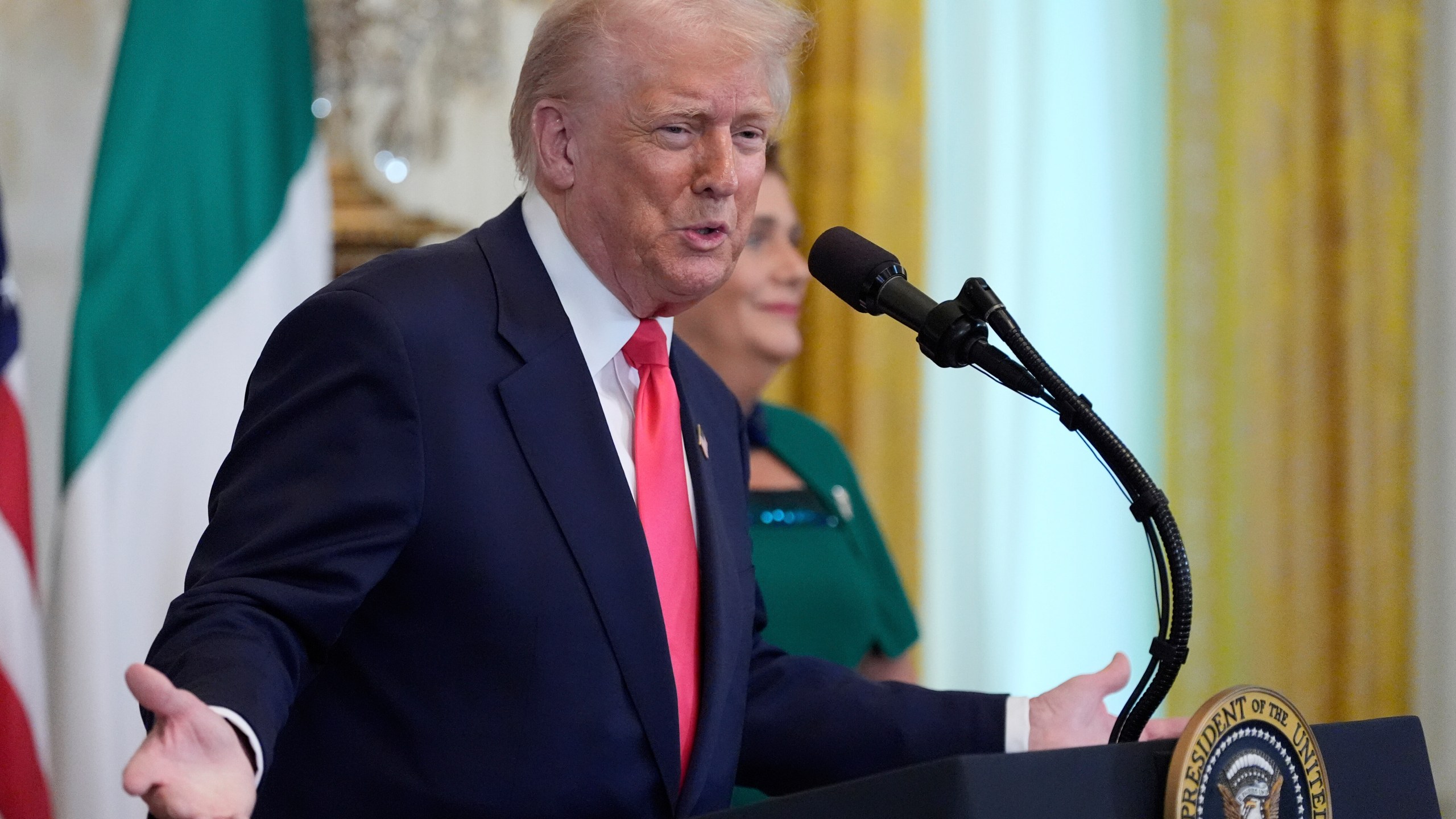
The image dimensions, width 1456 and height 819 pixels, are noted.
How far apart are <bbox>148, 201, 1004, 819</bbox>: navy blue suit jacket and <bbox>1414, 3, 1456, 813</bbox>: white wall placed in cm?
242

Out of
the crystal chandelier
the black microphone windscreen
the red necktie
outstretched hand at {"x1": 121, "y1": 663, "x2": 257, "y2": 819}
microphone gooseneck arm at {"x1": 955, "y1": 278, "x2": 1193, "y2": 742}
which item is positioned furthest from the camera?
the crystal chandelier

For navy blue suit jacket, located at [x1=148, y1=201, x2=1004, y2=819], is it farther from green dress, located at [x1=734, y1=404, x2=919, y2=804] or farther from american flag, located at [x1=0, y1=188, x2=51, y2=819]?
american flag, located at [x1=0, y1=188, x2=51, y2=819]

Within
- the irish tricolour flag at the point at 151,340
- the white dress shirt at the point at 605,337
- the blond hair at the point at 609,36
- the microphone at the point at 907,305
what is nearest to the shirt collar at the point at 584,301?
the white dress shirt at the point at 605,337

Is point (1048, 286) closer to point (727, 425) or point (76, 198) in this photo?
point (727, 425)

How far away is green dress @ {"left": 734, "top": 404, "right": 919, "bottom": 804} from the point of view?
2.55 metres

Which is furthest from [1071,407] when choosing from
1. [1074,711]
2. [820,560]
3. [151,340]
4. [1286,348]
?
[1286,348]

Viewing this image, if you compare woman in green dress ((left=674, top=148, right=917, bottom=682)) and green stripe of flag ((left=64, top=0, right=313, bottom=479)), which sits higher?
green stripe of flag ((left=64, top=0, right=313, bottom=479))

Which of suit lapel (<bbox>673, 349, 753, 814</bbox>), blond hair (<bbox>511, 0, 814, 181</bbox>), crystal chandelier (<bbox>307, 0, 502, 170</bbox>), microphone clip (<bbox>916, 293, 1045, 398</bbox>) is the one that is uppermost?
crystal chandelier (<bbox>307, 0, 502, 170</bbox>)

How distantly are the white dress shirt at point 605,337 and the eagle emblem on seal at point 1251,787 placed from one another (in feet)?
1.32

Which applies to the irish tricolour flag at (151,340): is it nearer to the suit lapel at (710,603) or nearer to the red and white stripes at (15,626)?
the red and white stripes at (15,626)

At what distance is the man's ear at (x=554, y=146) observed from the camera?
4.92 feet

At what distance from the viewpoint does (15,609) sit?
248 centimetres

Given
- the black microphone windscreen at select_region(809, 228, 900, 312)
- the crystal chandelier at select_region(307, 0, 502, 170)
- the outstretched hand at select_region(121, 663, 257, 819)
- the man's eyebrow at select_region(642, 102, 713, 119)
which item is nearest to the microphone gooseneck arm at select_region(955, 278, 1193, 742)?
the black microphone windscreen at select_region(809, 228, 900, 312)

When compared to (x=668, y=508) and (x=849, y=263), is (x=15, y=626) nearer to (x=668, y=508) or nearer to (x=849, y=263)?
(x=668, y=508)
